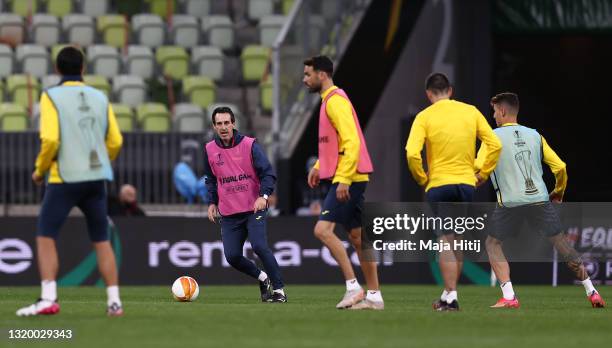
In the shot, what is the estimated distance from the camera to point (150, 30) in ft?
92.5

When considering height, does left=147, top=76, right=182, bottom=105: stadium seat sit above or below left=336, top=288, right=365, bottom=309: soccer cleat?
above

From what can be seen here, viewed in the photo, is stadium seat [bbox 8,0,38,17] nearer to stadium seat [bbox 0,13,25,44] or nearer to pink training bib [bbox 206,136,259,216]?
stadium seat [bbox 0,13,25,44]

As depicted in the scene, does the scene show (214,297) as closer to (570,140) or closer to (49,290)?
(49,290)

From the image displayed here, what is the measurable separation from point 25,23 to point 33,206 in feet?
21.2

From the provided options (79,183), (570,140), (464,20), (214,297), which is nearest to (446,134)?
(79,183)

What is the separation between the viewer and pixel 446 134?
1277 cm

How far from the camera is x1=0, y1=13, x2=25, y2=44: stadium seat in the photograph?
92.6 feet

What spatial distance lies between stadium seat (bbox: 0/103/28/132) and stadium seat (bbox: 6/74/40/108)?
2.72 ft

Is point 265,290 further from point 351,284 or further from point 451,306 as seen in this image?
point 451,306

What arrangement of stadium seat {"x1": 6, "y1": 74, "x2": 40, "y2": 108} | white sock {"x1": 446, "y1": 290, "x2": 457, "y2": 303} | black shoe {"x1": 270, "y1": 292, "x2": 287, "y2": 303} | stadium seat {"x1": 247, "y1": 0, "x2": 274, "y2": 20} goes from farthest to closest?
stadium seat {"x1": 247, "y1": 0, "x2": 274, "y2": 20} → stadium seat {"x1": 6, "y1": 74, "x2": 40, "y2": 108} → black shoe {"x1": 270, "y1": 292, "x2": 287, "y2": 303} → white sock {"x1": 446, "y1": 290, "x2": 457, "y2": 303}

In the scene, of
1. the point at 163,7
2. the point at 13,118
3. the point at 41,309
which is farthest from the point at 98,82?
the point at 41,309

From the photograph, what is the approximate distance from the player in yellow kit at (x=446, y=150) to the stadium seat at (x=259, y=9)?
1656cm

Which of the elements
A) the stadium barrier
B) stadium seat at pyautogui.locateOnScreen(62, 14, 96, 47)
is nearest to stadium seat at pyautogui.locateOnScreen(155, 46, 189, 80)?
stadium seat at pyautogui.locateOnScreen(62, 14, 96, 47)

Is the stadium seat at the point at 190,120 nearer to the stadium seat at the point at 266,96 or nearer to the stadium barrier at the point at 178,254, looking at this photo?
the stadium seat at the point at 266,96
